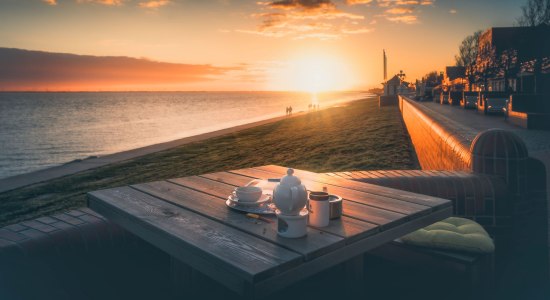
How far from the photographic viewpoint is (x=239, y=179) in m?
3.55

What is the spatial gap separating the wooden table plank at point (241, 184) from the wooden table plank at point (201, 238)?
0.39m

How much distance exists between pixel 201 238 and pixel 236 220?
1.03ft

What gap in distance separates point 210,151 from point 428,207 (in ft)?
51.7

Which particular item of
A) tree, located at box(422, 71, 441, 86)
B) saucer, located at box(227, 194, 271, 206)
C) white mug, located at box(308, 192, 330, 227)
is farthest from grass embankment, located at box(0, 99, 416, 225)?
tree, located at box(422, 71, 441, 86)

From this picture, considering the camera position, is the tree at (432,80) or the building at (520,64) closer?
the building at (520,64)

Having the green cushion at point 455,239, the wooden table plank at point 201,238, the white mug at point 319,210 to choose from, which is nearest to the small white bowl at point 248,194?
the wooden table plank at point 201,238

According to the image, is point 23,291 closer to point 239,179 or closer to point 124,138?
point 239,179

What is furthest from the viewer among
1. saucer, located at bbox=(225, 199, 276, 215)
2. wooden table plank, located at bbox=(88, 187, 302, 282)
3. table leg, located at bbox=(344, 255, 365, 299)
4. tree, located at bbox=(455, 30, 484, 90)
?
tree, located at bbox=(455, 30, 484, 90)

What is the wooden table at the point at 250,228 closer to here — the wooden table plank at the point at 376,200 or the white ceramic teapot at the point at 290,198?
the wooden table plank at the point at 376,200

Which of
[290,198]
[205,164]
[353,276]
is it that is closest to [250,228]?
[290,198]

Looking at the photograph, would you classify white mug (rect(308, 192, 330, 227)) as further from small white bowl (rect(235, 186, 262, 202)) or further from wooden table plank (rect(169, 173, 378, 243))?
small white bowl (rect(235, 186, 262, 202))

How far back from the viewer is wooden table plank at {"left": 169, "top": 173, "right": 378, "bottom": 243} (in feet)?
6.92

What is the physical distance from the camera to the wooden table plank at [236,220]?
6.28 feet

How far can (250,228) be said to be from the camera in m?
2.17
